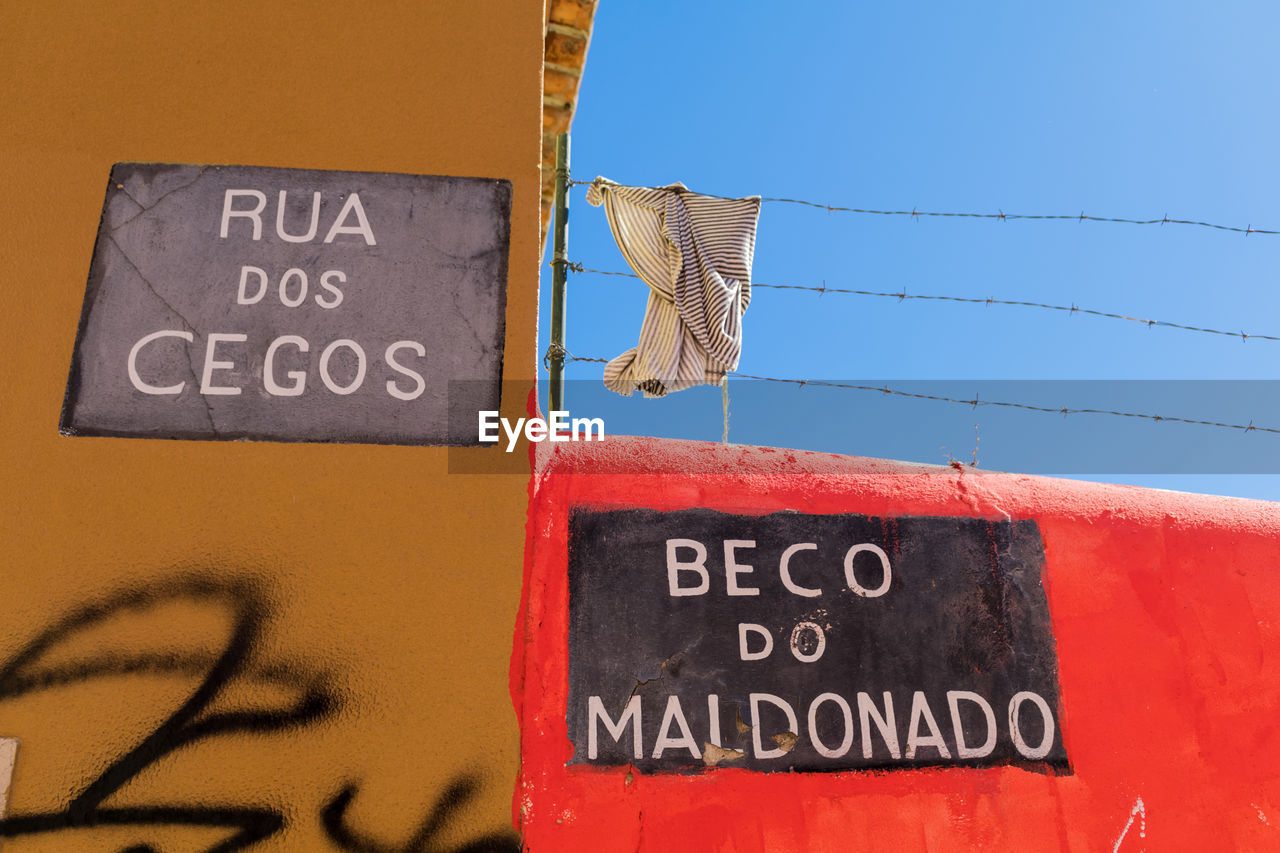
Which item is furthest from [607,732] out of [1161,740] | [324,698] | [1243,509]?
[1243,509]

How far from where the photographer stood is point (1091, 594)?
2496mm

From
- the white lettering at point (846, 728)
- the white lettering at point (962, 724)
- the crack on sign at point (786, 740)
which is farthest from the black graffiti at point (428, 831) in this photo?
the white lettering at point (962, 724)

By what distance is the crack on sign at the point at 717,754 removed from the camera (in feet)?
7.06

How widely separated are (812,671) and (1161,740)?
1.07 m

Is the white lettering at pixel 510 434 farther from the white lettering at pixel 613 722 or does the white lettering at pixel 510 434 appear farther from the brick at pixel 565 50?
the brick at pixel 565 50

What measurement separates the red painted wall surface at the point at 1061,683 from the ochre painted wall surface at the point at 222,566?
154 millimetres

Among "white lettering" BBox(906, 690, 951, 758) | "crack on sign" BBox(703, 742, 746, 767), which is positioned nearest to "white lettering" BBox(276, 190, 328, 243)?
"crack on sign" BBox(703, 742, 746, 767)

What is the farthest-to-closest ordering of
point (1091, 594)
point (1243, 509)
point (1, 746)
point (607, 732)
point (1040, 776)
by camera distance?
1. point (1243, 509)
2. point (1091, 594)
3. point (1040, 776)
4. point (607, 732)
5. point (1, 746)

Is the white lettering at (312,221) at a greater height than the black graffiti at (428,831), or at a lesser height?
greater

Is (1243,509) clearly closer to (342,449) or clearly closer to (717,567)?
(717,567)

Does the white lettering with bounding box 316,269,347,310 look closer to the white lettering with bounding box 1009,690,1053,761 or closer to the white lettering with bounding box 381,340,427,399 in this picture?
the white lettering with bounding box 381,340,427,399

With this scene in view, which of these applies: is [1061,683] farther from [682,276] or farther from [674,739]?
[682,276]

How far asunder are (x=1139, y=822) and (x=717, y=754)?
1.22m

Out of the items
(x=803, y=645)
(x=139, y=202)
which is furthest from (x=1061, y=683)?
(x=139, y=202)
